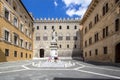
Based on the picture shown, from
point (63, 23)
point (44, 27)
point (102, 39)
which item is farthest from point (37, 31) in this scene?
point (102, 39)

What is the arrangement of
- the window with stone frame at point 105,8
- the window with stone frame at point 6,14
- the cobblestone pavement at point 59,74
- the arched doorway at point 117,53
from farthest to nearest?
the window with stone frame at point 6,14, the window with stone frame at point 105,8, the arched doorway at point 117,53, the cobblestone pavement at point 59,74

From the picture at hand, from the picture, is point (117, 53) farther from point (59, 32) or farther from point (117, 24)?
point (59, 32)

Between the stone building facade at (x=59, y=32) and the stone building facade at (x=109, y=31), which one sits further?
the stone building facade at (x=59, y=32)

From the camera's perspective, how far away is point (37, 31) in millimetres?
55312

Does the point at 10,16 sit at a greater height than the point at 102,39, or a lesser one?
greater

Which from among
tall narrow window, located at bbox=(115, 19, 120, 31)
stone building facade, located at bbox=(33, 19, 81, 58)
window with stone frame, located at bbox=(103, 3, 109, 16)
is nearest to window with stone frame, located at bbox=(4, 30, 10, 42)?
window with stone frame, located at bbox=(103, 3, 109, 16)

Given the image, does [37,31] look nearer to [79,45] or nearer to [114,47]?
[79,45]

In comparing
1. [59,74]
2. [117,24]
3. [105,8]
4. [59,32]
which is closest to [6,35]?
[105,8]

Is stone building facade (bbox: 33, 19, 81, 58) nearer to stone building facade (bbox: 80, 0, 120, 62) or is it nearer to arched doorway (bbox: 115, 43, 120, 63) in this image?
stone building facade (bbox: 80, 0, 120, 62)

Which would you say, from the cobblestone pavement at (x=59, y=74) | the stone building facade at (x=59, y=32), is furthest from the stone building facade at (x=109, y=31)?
the stone building facade at (x=59, y=32)

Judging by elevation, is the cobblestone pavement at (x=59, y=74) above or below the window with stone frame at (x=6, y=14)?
below

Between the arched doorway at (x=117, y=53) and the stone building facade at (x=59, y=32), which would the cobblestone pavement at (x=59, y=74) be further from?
the stone building facade at (x=59, y=32)

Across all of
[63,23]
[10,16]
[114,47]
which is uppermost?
[63,23]

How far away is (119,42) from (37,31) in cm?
3911
